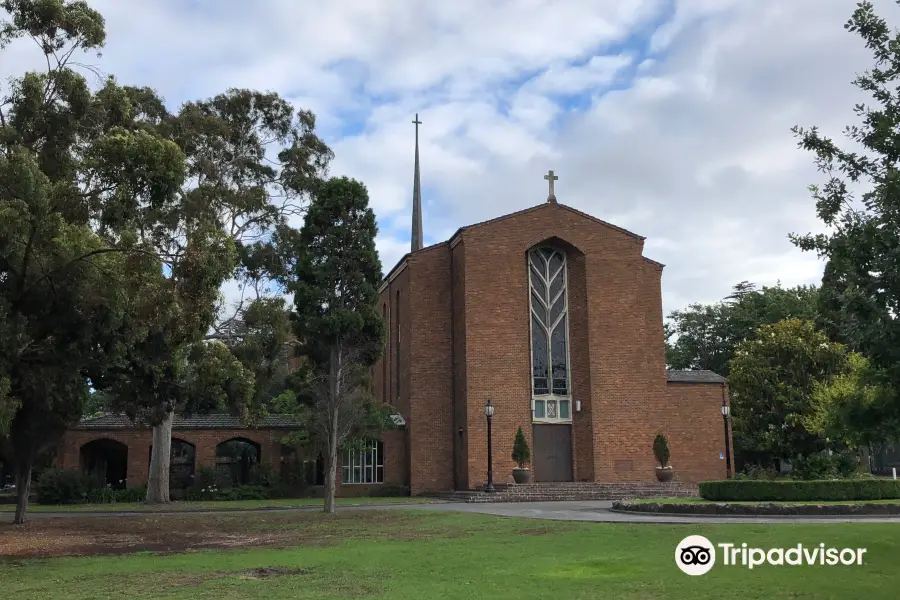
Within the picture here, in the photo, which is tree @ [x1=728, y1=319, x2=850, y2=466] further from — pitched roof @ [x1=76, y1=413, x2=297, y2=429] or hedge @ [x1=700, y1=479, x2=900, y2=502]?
pitched roof @ [x1=76, y1=413, x2=297, y2=429]

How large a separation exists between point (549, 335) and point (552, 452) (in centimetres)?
500

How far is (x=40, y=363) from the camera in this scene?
16281mm

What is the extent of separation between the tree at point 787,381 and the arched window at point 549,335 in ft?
31.1

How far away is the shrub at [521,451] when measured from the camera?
32.1 meters

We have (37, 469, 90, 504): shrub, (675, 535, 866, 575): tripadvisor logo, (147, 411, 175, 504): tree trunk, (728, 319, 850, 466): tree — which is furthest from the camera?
(37, 469, 90, 504): shrub

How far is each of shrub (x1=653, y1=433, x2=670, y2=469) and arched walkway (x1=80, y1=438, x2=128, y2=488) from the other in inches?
872

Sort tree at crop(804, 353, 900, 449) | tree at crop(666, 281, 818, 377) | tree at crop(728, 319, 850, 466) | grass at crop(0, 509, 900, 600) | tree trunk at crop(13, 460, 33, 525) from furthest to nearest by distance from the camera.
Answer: tree at crop(666, 281, 818, 377), tree at crop(728, 319, 850, 466), tree trunk at crop(13, 460, 33, 525), tree at crop(804, 353, 900, 449), grass at crop(0, 509, 900, 600)

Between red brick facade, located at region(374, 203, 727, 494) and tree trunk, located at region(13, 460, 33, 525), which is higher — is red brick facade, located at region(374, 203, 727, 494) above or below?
above

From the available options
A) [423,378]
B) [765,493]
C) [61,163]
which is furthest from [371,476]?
[61,163]

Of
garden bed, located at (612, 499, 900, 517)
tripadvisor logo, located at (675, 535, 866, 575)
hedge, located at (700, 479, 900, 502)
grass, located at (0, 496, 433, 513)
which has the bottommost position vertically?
grass, located at (0, 496, 433, 513)

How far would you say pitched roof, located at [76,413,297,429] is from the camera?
33.7 m

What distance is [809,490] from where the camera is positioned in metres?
19.7

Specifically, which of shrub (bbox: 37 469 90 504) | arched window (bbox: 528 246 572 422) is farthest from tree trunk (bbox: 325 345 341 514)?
shrub (bbox: 37 469 90 504)

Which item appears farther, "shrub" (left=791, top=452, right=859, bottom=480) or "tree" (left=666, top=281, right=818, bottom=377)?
"tree" (left=666, top=281, right=818, bottom=377)
